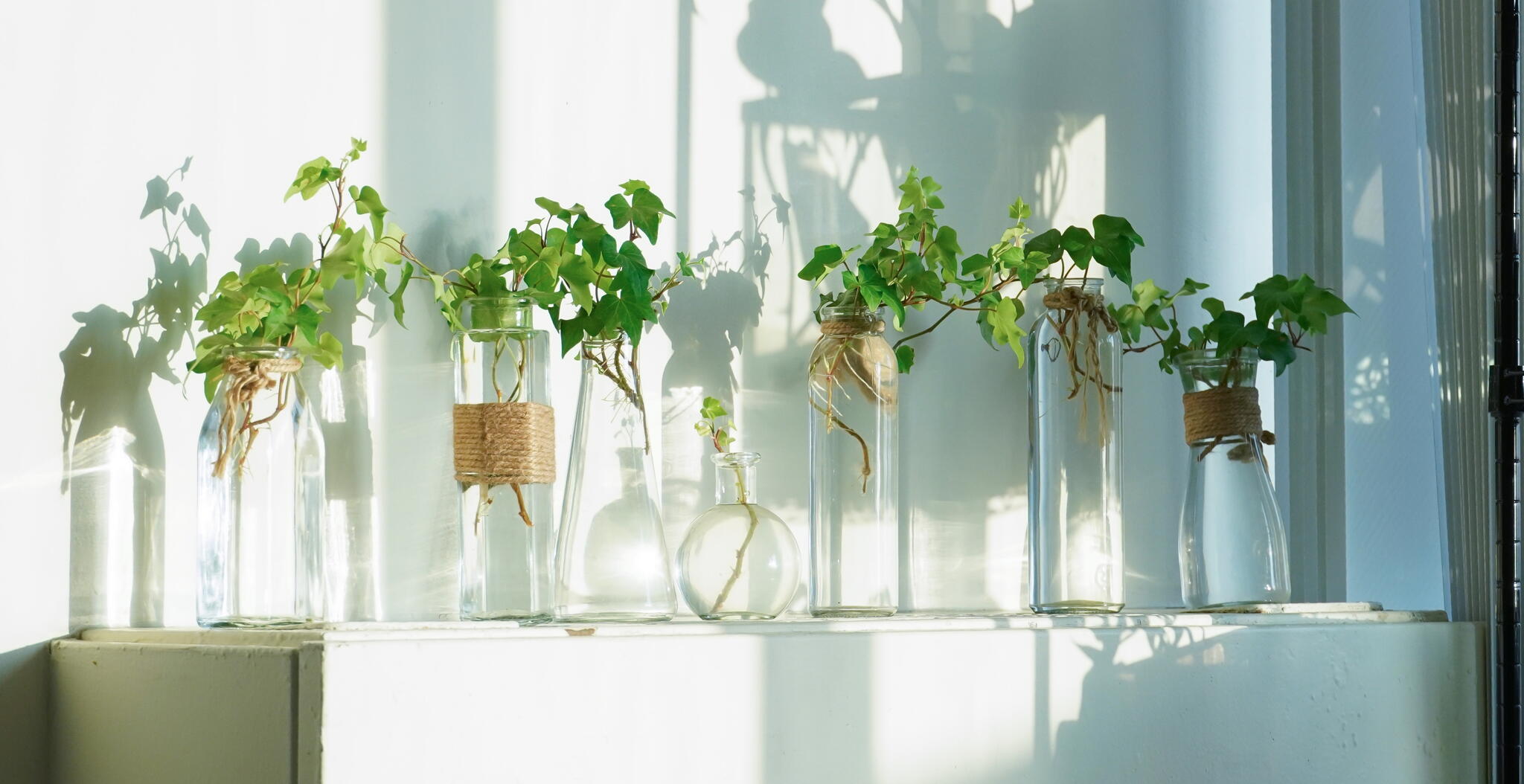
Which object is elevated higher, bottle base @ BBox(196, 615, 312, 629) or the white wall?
the white wall

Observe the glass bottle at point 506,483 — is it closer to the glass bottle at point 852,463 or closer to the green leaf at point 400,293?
the green leaf at point 400,293

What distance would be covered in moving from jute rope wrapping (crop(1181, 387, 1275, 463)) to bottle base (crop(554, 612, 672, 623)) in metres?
0.56

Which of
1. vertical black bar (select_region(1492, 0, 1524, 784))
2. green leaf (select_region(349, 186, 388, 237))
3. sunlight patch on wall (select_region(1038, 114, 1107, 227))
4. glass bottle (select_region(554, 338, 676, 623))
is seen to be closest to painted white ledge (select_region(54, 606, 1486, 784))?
vertical black bar (select_region(1492, 0, 1524, 784))

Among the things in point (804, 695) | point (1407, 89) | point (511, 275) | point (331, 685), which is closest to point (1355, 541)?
point (1407, 89)

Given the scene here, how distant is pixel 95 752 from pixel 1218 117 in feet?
4.17

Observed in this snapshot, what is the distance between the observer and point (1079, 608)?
1132 millimetres

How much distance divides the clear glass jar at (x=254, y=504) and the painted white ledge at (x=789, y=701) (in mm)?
65

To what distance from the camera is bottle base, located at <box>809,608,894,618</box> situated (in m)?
1.09

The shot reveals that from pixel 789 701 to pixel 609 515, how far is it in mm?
242

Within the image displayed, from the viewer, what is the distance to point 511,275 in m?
1.11

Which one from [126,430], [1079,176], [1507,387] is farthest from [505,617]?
[1507,387]

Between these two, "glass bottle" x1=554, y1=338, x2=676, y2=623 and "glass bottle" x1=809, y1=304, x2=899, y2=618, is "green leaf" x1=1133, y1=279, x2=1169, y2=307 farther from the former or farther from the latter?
"glass bottle" x1=554, y1=338, x2=676, y2=623

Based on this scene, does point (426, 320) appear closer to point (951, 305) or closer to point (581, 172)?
point (581, 172)

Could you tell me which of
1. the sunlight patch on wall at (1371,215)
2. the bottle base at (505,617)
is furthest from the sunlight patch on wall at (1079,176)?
the bottle base at (505,617)
